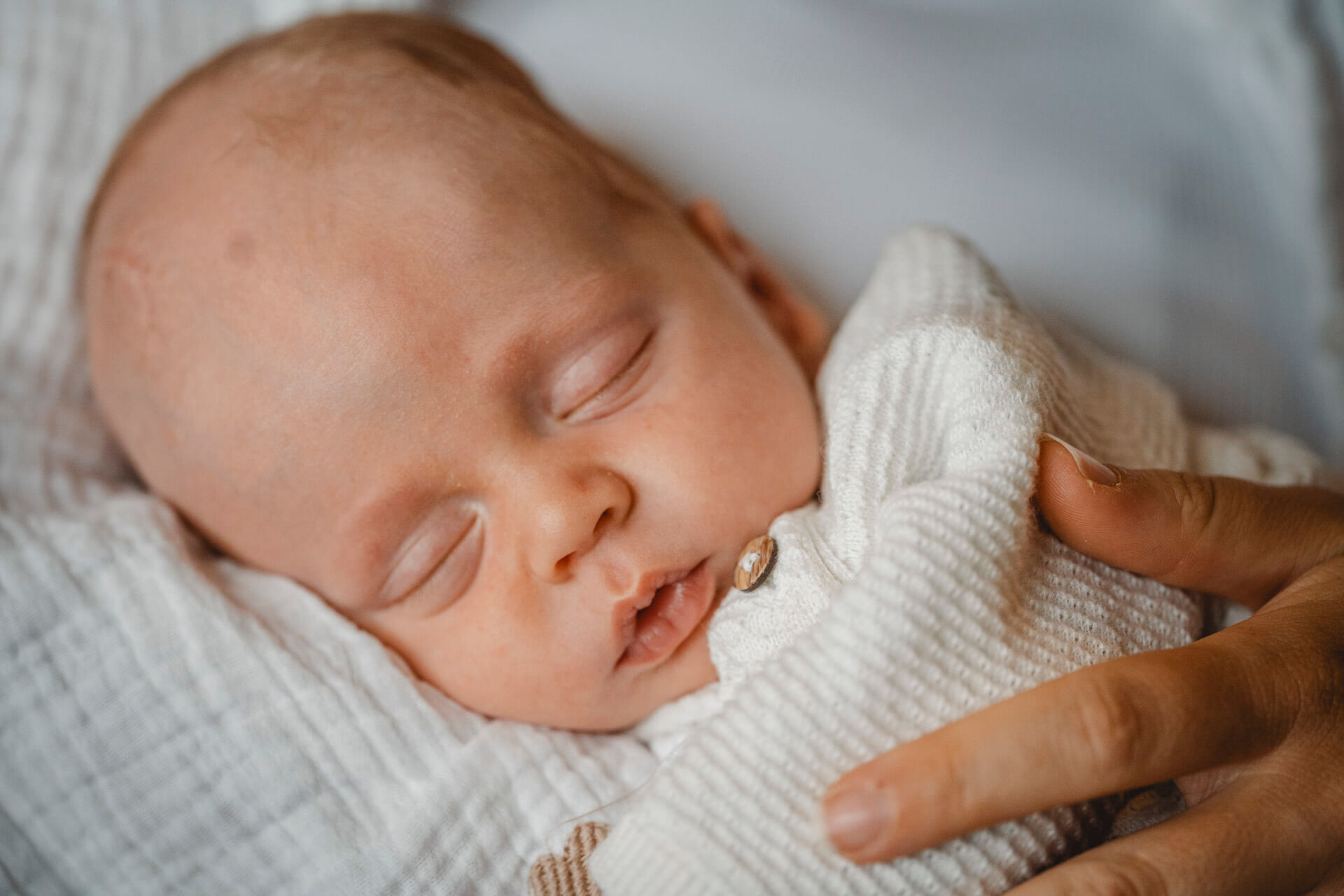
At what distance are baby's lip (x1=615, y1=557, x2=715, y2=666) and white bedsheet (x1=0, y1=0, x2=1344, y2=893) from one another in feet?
0.49

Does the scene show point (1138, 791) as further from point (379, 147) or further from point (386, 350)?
point (379, 147)

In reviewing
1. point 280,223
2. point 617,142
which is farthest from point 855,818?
point 617,142

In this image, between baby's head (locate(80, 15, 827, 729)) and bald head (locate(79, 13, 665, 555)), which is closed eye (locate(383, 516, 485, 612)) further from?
bald head (locate(79, 13, 665, 555))

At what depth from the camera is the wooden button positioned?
871mm

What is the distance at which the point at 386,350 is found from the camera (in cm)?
91

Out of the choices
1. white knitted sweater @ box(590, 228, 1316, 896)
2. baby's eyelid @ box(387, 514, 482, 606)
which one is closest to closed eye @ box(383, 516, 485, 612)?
baby's eyelid @ box(387, 514, 482, 606)

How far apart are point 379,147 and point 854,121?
3.07 feet

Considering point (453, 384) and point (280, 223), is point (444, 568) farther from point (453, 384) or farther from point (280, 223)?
point (280, 223)

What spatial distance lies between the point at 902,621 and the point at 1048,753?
0.14 meters

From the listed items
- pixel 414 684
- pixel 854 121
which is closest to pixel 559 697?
pixel 414 684

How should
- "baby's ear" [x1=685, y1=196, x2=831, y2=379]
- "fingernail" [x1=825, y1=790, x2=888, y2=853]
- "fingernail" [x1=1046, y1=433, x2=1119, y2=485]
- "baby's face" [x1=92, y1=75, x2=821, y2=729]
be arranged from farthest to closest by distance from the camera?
"baby's ear" [x1=685, y1=196, x2=831, y2=379]
"baby's face" [x1=92, y1=75, x2=821, y2=729]
"fingernail" [x1=1046, y1=433, x2=1119, y2=485]
"fingernail" [x1=825, y1=790, x2=888, y2=853]

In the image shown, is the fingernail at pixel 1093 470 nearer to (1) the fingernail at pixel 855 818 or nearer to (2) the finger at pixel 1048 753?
(2) the finger at pixel 1048 753

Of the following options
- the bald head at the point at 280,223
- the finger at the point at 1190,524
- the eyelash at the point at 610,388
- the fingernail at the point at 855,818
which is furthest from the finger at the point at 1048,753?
the bald head at the point at 280,223

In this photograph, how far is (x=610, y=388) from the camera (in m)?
0.97
